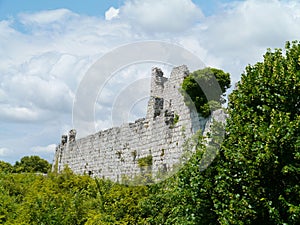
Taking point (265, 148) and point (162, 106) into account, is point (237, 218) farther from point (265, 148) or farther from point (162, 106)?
point (162, 106)

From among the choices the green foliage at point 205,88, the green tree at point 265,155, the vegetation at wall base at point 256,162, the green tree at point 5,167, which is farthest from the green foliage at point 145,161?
the green tree at point 5,167

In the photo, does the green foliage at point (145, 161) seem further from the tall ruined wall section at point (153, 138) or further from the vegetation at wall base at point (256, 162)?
the vegetation at wall base at point (256, 162)

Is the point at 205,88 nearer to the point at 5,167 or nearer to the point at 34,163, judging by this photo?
the point at 5,167

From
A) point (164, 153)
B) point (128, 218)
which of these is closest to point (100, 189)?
point (164, 153)

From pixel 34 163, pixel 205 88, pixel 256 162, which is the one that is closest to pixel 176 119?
pixel 205 88

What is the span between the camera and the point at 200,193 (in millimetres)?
7746

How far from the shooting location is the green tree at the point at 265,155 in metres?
6.68

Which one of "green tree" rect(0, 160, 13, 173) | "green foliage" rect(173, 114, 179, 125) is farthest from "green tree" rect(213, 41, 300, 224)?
"green tree" rect(0, 160, 13, 173)

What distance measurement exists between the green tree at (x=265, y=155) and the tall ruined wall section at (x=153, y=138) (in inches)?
236

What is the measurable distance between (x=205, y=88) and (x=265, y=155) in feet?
23.8

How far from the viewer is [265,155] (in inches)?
263

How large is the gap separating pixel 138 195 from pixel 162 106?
18.9ft

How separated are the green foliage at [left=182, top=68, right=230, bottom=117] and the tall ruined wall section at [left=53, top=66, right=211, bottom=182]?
0.45 meters

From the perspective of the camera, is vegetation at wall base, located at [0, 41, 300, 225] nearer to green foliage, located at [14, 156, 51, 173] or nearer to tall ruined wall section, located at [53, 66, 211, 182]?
tall ruined wall section, located at [53, 66, 211, 182]
